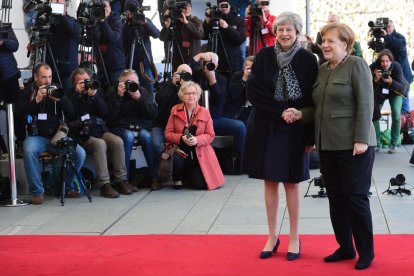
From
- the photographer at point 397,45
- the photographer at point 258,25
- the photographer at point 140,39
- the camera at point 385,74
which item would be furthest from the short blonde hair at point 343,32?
the photographer at point 397,45

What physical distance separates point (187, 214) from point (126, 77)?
200 cm

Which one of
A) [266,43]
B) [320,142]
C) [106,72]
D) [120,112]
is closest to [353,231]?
[320,142]

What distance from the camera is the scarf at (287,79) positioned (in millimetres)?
5281

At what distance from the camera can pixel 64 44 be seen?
9.50 metres

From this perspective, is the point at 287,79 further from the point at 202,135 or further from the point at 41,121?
the point at 41,121

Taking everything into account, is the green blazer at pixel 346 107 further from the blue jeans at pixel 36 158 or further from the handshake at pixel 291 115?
the blue jeans at pixel 36 158

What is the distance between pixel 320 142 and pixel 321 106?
218mm

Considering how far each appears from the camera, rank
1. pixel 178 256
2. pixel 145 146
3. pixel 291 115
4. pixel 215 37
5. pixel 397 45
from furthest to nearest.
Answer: pixel 397 45 → pixel 215 37 → pixel 145 146 → pixel 178 256 → pixel 291 115

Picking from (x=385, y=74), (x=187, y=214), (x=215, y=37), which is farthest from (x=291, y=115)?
(x=385, y=74)

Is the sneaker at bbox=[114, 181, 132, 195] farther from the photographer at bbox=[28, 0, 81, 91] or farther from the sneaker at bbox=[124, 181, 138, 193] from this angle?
the photographer at bbox=[28, 0, 81, 91]

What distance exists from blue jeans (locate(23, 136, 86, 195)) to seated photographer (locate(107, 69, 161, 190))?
2.13ft

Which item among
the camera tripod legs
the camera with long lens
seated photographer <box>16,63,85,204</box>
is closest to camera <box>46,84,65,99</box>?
seated photographer <box>16,63,85,204</box>

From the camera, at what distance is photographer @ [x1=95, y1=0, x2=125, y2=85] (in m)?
9.51

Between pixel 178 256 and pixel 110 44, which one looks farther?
pixel 110 44
